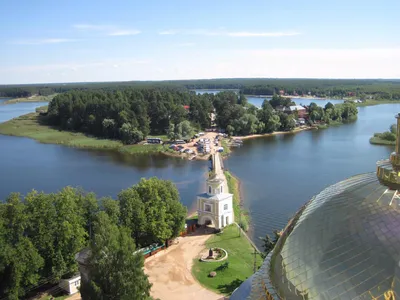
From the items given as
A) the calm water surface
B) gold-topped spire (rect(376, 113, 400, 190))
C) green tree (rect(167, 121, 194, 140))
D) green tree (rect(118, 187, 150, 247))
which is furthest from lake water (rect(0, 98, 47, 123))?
gold-topped spire (rect(376, 113, 400, 190))

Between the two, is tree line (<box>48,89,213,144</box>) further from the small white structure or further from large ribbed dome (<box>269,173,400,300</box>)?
large ribbed dome (<box>269,173,400,300</box>)

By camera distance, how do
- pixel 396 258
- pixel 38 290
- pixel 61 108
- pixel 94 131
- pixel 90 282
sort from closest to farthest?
pixel 396 258
pixel 90 282
pixel 38 290
pixel 94 131
pixel 61 108

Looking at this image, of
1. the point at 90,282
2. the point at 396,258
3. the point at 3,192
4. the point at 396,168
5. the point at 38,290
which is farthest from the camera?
the point at 3,192

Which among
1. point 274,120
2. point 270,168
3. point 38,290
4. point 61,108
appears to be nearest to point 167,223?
point 38,290

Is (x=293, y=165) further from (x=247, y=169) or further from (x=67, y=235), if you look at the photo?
(x=67, y=235)

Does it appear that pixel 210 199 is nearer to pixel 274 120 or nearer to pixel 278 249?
pixel 278 249

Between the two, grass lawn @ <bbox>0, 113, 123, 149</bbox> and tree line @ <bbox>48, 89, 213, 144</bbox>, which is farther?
tree line @ <bbox>48, 89, 213, 144</bbox>

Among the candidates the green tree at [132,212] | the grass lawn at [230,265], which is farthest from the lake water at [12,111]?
the grass lawn at [230,265]

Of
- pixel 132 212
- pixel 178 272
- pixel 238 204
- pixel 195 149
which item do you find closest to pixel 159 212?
pixel 132 212
